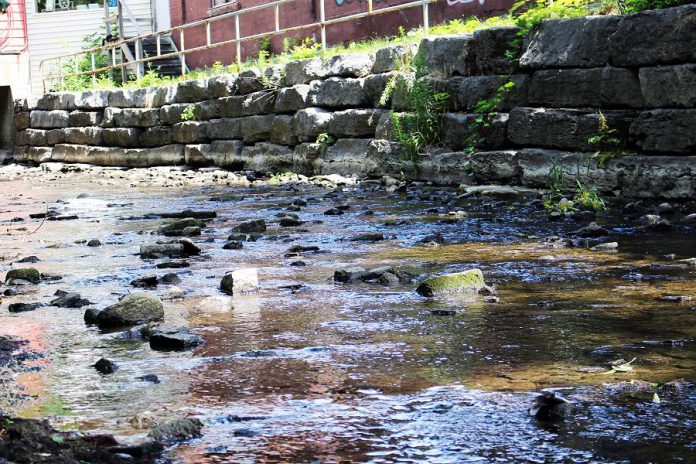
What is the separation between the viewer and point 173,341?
3852mm

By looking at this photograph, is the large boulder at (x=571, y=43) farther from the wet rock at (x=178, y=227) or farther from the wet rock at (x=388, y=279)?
the wet rock at (x=388, y=279)

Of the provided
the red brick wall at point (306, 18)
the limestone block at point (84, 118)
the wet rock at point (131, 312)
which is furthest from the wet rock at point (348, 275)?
the limestone block at point (84, 118)

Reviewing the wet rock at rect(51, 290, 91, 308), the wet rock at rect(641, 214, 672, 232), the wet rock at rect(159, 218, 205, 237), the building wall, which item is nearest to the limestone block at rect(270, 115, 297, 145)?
the wet rock at rect(159, 218, 205, 237)

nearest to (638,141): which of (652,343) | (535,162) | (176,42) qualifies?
(535,162)

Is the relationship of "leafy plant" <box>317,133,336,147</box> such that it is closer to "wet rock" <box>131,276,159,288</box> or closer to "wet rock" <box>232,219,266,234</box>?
"wet rock" <box>232,219,266,234</box>

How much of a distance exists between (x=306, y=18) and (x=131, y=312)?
15.1 metres

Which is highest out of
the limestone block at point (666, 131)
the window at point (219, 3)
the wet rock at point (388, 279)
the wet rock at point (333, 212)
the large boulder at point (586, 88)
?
the window at point (219, 3)

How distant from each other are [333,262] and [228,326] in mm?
1842

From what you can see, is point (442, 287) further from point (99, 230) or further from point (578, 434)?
point (99, 230)

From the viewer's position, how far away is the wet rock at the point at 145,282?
Result: 543cm

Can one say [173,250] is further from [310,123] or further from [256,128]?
[256,128]

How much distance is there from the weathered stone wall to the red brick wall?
238 cm

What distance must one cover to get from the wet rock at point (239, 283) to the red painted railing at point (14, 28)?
82.2 feet

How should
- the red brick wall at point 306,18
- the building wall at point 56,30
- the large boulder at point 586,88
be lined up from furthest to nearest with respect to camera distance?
the building wall at point 56,30 → the red brick wall at point 306,18 → the large boulder at point 586,88
